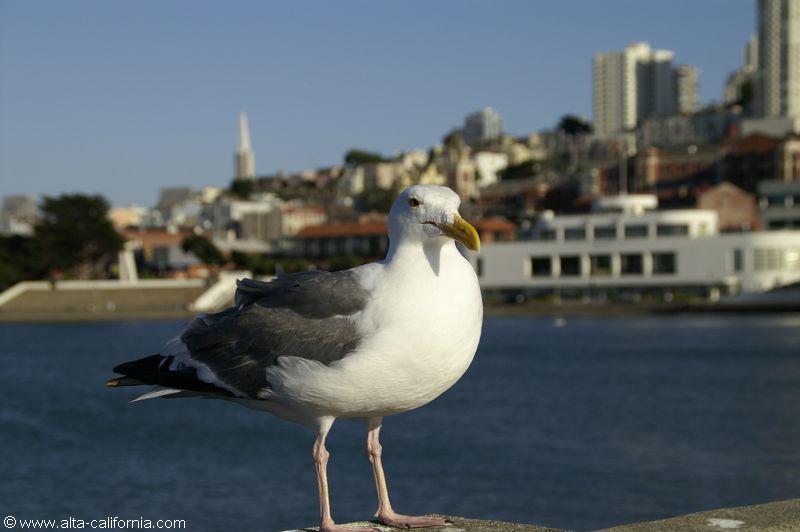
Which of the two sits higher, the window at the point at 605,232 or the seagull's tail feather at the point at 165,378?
the seagull's tail feather at the point at 165,378

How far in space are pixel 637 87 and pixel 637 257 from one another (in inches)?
5111

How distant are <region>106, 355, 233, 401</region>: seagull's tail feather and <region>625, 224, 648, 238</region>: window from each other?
71510 millimetres

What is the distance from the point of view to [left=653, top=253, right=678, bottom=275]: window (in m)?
73.1

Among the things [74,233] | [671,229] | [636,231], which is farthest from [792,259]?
[74,233]

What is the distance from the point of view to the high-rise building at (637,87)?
19725cm

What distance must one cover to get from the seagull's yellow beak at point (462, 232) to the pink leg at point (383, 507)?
92 centimetres

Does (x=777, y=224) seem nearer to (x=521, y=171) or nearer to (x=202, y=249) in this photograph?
(x=202, y=249)

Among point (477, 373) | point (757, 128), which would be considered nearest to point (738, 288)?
point (477, 373)

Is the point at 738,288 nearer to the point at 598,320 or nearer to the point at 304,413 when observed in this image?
the point at 598,320

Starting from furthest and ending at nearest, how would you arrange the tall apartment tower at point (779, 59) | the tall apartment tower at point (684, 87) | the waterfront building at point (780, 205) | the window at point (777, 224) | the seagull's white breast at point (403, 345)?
the tall apartment tower at point (684, 87)
the tall apartment tower at point (779, 59)
the window at point (777, 224)
the waterfront building at point (780, 205)
the seagull's white breast at point (403, 345)

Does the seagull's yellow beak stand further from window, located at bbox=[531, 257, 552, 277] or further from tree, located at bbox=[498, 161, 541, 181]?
tree, located at bbox=[498, 161, 541, 181]

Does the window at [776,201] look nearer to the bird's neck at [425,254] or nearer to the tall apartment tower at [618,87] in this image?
the bird's neck at [425,254]

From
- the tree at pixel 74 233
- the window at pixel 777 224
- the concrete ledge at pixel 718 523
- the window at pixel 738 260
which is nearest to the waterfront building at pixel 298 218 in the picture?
the tree at pixel 74 233

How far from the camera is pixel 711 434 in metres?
22.1
